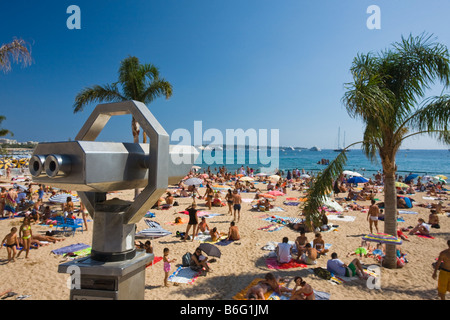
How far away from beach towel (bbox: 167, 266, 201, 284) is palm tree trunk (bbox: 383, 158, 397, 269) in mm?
5572

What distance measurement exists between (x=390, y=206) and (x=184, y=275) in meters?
6.00

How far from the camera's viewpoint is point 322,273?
7195 millimetres

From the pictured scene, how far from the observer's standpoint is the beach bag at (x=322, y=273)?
710 cm

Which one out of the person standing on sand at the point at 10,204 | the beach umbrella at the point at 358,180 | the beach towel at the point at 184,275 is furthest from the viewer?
the beach umbrella at the point at 358,180

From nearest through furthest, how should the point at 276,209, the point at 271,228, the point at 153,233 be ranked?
1. the point at 153,233
2. the point at 271,228
3. the point at 276,209

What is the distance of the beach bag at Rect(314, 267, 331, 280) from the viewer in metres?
7.10

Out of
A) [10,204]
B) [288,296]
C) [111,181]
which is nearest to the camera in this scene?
[111,181]

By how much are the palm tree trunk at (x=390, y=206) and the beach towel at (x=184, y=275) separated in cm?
557

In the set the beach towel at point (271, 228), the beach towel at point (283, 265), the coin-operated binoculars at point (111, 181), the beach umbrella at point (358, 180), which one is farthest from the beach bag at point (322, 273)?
the beach umbrella at point (358, 180)

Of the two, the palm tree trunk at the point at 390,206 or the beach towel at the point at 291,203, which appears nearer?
the palm tree trunk at the point at 390,206

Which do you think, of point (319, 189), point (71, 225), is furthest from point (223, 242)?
point (71, 225)

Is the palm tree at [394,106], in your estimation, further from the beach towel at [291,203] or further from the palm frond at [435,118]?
the beach towel at [291,203]

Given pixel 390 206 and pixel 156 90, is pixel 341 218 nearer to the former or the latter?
pixel 390 206
